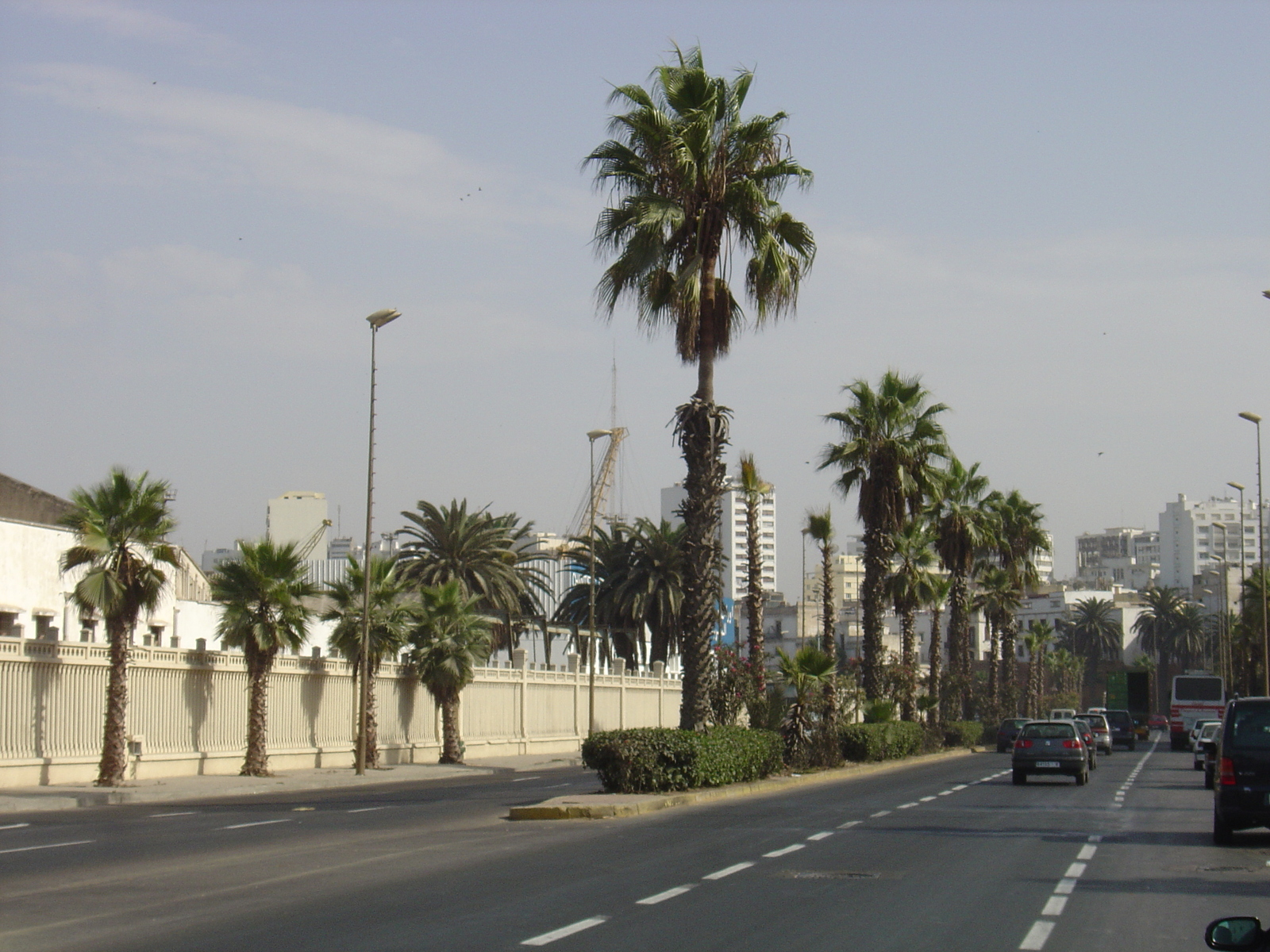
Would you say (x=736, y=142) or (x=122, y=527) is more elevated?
(x=736, y=142)

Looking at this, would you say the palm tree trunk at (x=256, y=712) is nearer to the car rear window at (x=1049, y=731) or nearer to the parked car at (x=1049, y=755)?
the parked car at (x=1049, y=755)

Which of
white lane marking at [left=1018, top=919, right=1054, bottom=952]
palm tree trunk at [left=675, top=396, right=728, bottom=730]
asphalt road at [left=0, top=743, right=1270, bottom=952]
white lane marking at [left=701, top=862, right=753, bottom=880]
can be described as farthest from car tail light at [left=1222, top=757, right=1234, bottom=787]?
palm tree trunk at [left=675, top=396, right=728, bottom=730]

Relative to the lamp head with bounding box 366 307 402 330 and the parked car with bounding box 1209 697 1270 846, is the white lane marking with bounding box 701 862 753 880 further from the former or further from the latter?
the lamp head with bounding box 366 307 402 330

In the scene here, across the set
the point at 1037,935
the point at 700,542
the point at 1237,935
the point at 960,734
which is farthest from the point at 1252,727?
the point at 960,734

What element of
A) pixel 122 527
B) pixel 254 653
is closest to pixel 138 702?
pixel 254 653

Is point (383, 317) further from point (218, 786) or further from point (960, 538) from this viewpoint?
point (960, 538)

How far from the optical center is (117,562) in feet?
97.1

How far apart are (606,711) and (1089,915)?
49665mm

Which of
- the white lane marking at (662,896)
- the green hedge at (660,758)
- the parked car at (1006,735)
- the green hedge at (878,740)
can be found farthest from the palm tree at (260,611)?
the parked car at (1006,735)

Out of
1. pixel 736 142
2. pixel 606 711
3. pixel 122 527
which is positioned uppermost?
pixel 736 142

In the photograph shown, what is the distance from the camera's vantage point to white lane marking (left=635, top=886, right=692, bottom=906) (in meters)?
12.0

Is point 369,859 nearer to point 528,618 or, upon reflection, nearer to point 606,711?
point 606,711

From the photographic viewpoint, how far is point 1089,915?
1138cm

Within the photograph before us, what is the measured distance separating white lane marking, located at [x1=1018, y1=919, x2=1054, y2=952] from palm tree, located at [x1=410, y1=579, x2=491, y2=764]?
105 ft
